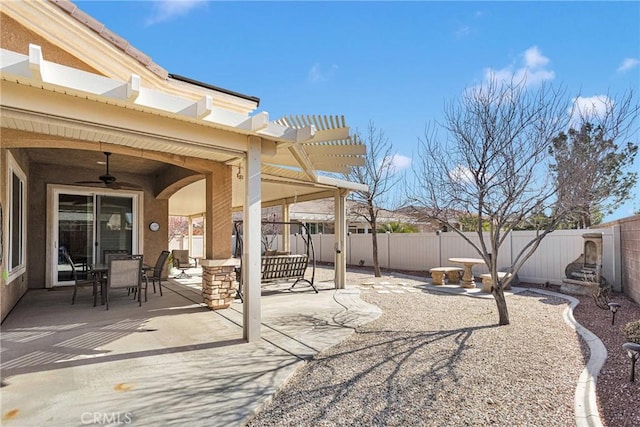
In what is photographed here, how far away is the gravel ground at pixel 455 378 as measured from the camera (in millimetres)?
2955

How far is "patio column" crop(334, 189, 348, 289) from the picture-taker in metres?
9.67

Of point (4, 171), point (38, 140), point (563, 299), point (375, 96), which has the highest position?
point (375, 96)

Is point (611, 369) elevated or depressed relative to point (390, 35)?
depressed

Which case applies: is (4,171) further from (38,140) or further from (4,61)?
(4,61)

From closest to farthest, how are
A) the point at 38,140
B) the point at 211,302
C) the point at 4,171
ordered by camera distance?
the point at 38,140 → the point at 4,171 → the point at 211,302

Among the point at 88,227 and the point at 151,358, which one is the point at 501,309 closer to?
the point at 151,358

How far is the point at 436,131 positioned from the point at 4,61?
6314 millimetres

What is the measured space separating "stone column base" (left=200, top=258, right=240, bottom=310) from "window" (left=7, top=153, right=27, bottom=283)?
3156mm

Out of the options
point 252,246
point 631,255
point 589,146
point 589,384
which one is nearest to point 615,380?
point 589,384

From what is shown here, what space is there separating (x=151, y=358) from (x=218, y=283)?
8.87ft

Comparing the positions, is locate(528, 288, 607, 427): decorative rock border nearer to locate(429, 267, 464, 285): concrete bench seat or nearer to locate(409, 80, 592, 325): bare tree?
locate(409, 80, 592, 325): bare tree

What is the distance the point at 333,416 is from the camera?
2.94 meters

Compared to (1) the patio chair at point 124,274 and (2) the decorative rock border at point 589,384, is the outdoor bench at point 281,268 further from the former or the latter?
(2) the decorative rock border at point 589,384

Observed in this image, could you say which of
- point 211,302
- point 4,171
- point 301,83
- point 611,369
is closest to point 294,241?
point 301,83
